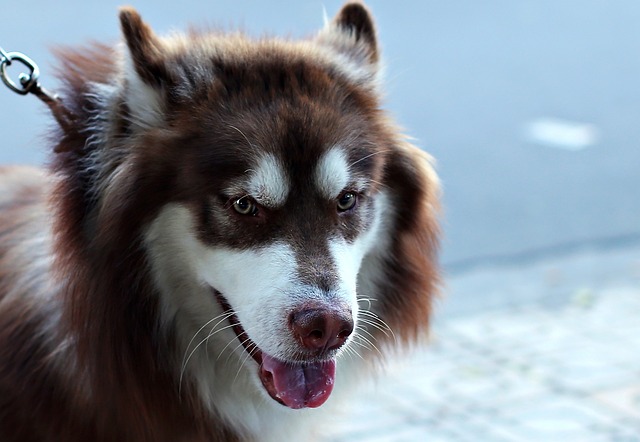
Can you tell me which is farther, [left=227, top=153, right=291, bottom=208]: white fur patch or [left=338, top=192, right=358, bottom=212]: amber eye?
[left=338, top=192, right=358, bottom=212]: amber eye

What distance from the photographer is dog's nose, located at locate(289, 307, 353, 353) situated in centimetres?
219

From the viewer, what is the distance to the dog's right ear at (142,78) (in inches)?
93.0

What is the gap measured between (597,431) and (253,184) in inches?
86.6

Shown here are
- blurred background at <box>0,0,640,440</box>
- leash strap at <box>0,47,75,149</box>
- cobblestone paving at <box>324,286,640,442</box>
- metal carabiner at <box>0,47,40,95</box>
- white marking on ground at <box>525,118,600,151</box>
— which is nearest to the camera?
leash strap at <box>0,47,75,149</box>

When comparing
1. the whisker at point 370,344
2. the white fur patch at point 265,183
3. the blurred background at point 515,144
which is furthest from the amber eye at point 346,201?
the blurred background at point 515,144

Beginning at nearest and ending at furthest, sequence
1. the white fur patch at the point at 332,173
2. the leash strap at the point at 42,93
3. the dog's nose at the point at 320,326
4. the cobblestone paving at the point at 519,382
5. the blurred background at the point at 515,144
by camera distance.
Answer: the dog's nose at the point at 320,326, the white fur patch at the point at 332,173, the leash strap at the point at 42,93, the cobblestone paving at the point at 519,382, the blurred background at the point at 515,144

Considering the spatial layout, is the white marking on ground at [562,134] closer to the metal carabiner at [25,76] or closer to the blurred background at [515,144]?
the blurred background at [515,144]

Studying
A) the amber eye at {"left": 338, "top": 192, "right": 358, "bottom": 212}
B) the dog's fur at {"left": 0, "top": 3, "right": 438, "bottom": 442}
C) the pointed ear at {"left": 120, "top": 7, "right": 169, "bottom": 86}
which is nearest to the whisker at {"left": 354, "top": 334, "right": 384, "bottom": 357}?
the dog's fur at {"left": 0, "top": 3, "right": 438, "bottom": 442}

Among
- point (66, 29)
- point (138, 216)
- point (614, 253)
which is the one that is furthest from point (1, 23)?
point (138, 216)

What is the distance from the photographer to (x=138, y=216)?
7.69 ft

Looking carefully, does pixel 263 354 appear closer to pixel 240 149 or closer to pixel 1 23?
pixel 240 149

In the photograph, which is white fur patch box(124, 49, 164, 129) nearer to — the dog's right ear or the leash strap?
the dog's right ear

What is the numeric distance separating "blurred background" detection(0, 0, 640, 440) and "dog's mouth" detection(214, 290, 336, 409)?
4.58 feet

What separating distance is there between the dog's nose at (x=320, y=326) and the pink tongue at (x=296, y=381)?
0.19 m
